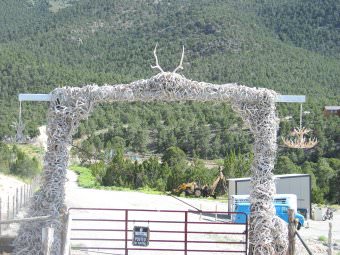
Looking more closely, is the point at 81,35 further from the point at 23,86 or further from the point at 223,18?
the point at 23,86

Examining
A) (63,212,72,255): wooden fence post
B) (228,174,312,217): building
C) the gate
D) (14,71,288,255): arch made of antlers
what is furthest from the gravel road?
(228,174,312,217): building

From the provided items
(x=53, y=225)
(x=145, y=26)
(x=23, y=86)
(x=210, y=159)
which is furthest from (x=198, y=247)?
(x=145, y=26)

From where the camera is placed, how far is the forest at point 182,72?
46156mm

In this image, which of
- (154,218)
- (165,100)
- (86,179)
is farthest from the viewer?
(86,179)

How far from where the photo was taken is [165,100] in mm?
10055

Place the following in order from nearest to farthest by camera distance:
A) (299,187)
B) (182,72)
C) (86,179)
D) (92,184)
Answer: (299,187) → (92,184) → (86,179) → (182,72)

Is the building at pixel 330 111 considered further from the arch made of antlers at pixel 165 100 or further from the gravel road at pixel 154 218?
the arch made of antlers at pixel 165 100

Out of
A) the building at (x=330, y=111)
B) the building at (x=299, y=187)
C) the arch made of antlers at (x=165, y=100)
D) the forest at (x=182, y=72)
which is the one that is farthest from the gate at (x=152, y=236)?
the building at (x=330, y=111)

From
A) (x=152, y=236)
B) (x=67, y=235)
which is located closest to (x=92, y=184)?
(x=152, y=236)

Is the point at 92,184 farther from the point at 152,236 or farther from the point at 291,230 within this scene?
the point at 291,230

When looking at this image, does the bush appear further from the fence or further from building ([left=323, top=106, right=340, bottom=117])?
building ([left=323, top=106, right=340, bottom=117])

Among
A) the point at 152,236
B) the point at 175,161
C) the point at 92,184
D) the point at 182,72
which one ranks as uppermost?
the point at 182,72

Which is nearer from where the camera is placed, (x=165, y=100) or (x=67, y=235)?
(x=67, y=235)

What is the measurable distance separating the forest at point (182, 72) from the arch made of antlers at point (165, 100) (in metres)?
22.4
